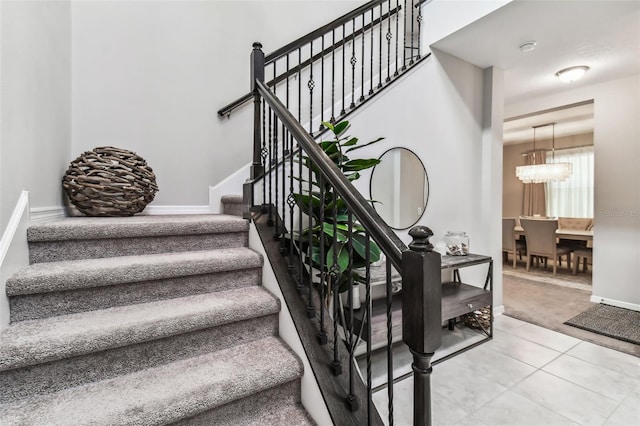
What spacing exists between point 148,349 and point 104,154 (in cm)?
132

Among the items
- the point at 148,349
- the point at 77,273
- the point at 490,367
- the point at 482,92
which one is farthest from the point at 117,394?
the point at 482,92

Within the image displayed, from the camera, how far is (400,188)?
9.19 feet

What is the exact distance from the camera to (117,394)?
1.05 metres

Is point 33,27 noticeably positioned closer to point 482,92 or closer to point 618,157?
point 482,92

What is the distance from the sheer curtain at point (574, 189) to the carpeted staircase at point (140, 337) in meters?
7.65

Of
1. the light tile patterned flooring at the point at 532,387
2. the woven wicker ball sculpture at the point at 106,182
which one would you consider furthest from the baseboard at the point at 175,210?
the light tile patterned flooring at the point at 532,387

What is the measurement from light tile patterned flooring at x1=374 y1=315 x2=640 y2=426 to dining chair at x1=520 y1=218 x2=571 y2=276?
294 cm

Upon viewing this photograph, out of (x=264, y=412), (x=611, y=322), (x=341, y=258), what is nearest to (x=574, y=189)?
(x=611, y=322)

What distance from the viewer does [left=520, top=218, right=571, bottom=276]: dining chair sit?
16.8 ft

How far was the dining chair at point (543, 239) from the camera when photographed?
5.11 meters

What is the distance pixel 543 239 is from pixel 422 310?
5.69m

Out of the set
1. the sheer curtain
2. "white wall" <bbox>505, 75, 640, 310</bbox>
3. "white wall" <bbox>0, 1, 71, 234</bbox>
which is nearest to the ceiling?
"white wall" <bbox>505, 75, 640, 310</bbox>

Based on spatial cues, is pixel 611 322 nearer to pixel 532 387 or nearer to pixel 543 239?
pixel 532 387

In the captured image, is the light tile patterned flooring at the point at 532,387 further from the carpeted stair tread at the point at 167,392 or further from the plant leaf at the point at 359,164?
the plant leaf at the point at 359,164
